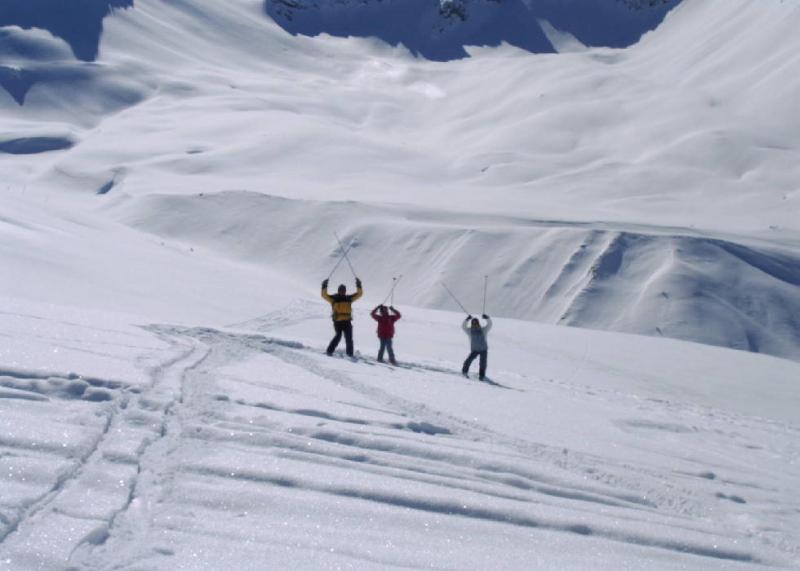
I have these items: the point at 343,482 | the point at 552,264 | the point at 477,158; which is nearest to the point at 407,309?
the point at 552,264

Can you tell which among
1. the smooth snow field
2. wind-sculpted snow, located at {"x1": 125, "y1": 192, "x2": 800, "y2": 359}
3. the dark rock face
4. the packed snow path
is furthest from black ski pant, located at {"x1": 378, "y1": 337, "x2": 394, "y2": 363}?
the dark rock face

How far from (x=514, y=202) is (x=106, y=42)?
52495 millimetres

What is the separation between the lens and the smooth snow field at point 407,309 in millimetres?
4840

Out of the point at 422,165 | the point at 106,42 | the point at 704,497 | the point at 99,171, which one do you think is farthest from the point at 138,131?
the point at 704,497

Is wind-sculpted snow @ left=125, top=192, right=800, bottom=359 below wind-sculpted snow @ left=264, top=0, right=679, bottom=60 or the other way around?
below

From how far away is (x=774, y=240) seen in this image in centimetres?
2866

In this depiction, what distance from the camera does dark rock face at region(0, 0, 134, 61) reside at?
71938mm

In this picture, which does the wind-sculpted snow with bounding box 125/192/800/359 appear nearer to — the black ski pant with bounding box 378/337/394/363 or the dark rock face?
the black ski pant with bounding box 378/337/394/363

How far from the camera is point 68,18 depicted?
7638 cm

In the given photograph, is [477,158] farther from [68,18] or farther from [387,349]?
[68,18]

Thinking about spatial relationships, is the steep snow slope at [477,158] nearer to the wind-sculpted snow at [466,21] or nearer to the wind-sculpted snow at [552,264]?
the wind-sculpted snow at [552,264]

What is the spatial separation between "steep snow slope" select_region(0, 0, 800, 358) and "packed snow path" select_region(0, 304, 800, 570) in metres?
15.6

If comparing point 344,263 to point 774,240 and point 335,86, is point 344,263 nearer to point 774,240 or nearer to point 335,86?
point 774,240

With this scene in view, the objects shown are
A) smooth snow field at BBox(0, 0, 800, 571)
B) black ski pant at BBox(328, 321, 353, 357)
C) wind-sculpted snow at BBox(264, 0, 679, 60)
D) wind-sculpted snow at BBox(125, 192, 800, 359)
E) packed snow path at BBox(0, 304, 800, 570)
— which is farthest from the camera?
wind-sculpted snow at BBox(264, 0, 679, 60)
